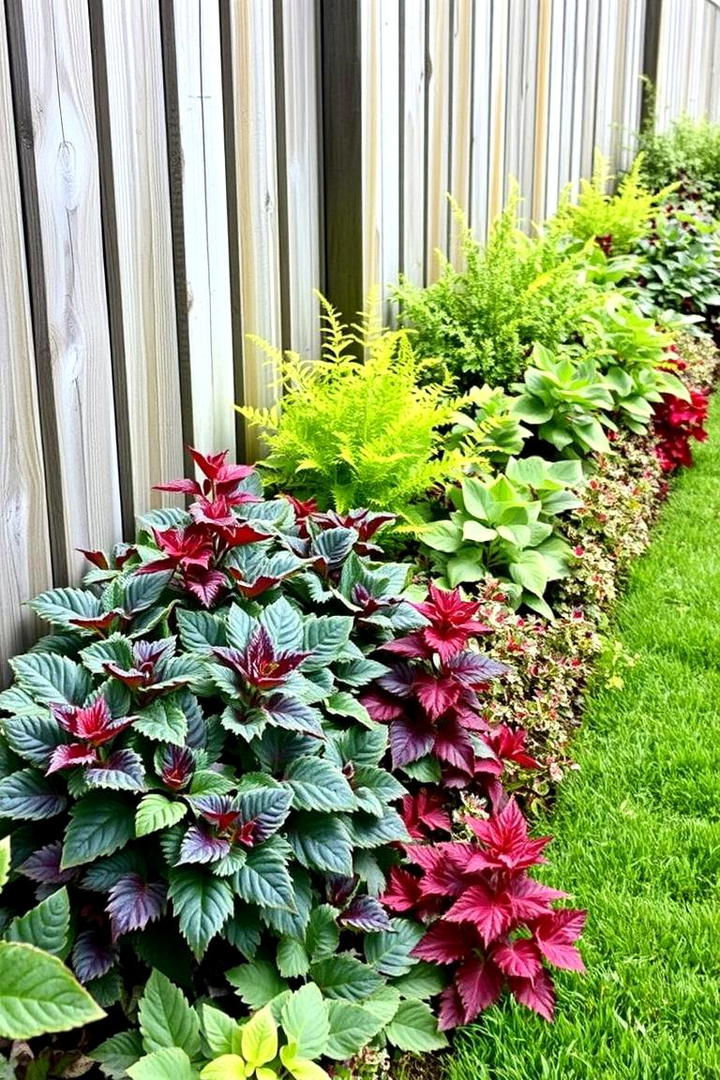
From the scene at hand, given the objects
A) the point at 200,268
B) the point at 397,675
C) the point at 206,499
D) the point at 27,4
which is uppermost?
the point at 27,4

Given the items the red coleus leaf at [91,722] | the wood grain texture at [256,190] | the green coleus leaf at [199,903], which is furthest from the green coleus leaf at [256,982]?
the wood grain texture at [256,190]

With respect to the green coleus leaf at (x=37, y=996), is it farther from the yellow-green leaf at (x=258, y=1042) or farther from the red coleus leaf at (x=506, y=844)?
the red coleus leaf at (x=506, y=844)

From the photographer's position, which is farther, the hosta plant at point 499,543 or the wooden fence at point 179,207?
the hosta plant at point 499,543

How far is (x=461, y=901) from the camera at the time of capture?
2.15m

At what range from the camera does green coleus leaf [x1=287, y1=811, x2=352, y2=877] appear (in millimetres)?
1983

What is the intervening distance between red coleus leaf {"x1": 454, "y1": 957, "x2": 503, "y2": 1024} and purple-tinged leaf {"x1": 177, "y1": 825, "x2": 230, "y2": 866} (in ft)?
1.98

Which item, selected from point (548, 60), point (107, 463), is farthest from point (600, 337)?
point (107, 463)

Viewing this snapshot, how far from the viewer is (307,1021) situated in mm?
1820

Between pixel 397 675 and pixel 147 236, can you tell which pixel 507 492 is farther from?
pixel 147 236

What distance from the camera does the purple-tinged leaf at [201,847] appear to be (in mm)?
1809

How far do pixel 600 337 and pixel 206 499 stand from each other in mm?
2354

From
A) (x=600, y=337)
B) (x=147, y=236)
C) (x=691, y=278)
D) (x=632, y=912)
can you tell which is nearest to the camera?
(x=632, y=912)

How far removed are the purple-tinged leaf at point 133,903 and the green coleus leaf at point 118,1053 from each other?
0.16 m

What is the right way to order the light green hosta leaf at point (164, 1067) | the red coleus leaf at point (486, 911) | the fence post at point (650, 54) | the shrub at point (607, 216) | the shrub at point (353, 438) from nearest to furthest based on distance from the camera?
the light green hosta leaf at point (164, 1067) → the red coleus leaf at point (486, 911) → the shrub at point (353, 438) → the shrub at point (607, 216) → the fence post at point (650, 54)
